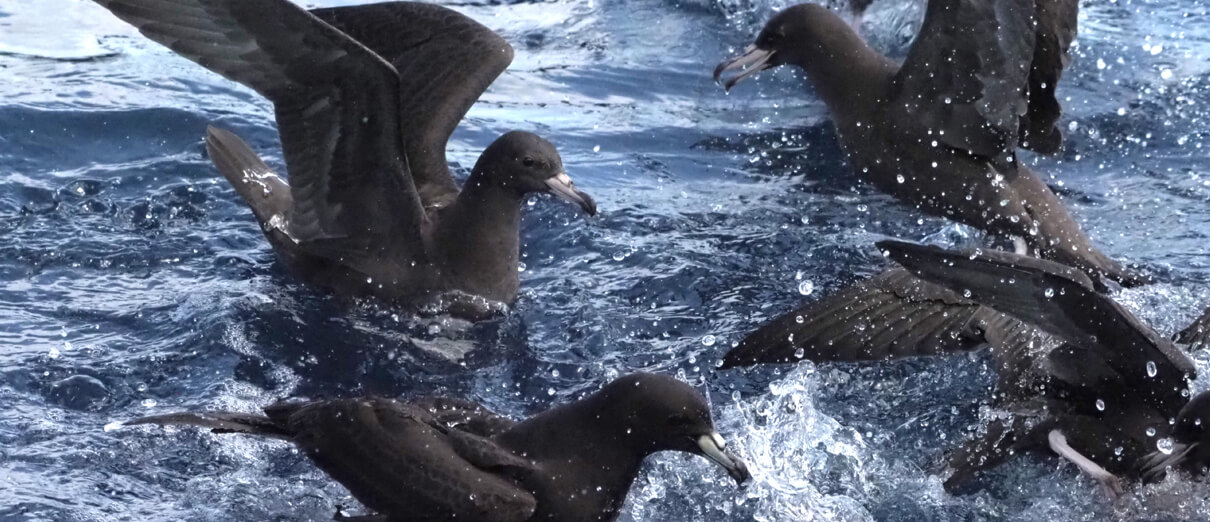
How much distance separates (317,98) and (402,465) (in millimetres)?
2241

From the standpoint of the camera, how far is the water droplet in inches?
285

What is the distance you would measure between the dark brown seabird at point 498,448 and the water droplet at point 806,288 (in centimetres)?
231

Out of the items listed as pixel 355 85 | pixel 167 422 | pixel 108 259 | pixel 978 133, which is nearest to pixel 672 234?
pixel 978 133

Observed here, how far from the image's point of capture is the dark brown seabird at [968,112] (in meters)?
7.28

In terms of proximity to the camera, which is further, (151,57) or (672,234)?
(151,57)

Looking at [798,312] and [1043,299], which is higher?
[1043,299]

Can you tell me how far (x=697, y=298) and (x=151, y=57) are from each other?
456 centimetres

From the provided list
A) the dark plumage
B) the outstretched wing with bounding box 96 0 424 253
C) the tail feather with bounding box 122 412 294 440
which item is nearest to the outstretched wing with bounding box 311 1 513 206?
the outstretched wing with bounding box 96 0 424 253

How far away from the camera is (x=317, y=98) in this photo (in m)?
6.52

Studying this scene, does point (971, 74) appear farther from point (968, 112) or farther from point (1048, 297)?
point (1048, 297)

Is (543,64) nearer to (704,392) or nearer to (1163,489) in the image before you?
(704,392)

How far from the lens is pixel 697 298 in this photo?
23.6ft

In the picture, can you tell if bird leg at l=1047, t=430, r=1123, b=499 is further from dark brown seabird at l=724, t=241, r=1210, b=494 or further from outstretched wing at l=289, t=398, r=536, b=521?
outstretched wing at l=289, t=398, r=536, b=521

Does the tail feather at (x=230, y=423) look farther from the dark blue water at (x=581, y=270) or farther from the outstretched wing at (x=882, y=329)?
the outstretched wing at (x=882, y=329)
